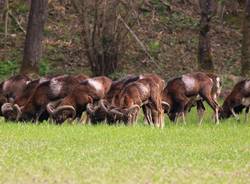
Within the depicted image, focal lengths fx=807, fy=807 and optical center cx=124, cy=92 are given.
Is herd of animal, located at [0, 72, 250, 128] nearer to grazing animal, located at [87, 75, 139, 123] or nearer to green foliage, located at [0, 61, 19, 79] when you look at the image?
grazing animal, located at [87, 75, 139, 123]

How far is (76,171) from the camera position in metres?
13.1

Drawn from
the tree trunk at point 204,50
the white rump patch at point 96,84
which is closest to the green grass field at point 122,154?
the white rump patch at point 96,84

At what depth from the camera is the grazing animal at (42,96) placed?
73.2 ft

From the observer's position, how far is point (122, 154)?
50.2 feet

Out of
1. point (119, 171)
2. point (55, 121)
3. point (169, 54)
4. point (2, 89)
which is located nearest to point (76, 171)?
point (119, 171)

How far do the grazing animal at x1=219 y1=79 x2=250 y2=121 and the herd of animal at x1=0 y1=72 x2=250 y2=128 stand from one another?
7.7 inches

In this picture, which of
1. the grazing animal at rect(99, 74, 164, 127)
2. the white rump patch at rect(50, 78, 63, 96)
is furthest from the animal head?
the grazing animal at rect(99, 74, 164, 127)

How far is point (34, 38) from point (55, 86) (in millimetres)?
10766

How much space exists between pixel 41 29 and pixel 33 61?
142 centimetres

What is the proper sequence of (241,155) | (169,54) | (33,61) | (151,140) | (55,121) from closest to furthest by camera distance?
(241,155) < (151,140) < (55,121) < (33,61) < (169,54)

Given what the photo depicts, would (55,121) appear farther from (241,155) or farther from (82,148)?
(241,155)

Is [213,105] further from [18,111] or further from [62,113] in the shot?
[18,111]

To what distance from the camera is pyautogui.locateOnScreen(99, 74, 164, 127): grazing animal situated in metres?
21.7

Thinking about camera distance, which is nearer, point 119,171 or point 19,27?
point 119,171
